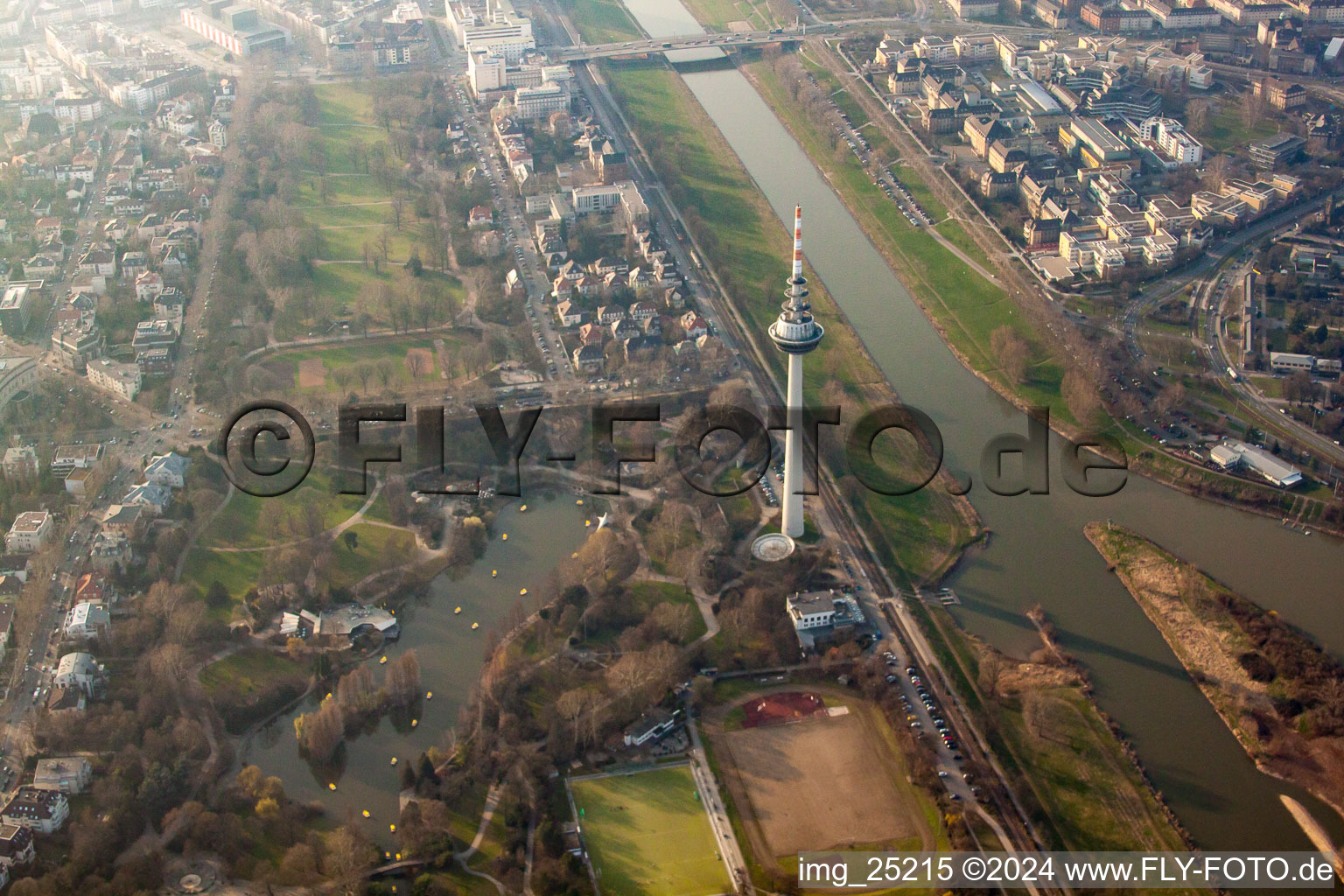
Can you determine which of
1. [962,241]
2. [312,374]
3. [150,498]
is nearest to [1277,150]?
[962,241]

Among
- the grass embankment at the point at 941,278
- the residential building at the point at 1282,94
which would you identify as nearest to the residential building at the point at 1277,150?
the residential building at the point at 1282,94

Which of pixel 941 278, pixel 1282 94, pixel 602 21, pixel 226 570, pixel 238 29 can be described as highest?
pixel 238 29

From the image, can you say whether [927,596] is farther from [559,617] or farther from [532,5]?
[532,5]

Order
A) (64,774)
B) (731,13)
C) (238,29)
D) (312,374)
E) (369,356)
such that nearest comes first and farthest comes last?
(64,774), (312,374), (369,356), (238,29), (731,13)

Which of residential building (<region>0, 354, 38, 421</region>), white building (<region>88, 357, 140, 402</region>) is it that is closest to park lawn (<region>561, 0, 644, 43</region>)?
white building (<region>88, 357, 140, 402</region>)

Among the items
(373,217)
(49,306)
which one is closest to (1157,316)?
(373,217)

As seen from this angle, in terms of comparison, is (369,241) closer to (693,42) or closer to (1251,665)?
(693,42)
